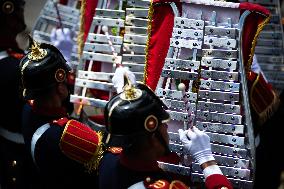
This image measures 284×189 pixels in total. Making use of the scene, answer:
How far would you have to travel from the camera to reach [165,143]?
331 cm

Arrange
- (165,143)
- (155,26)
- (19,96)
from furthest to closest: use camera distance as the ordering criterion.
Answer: (19,96), (155,26), (165,143)

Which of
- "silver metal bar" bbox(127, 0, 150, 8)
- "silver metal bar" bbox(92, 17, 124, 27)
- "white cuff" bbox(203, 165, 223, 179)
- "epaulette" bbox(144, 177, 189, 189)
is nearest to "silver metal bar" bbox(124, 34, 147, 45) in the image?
"silver metal bar" bbox(92, 17, 124, 27)

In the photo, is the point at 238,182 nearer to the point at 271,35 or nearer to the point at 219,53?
the point at 219,53

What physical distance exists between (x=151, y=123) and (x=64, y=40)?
3510 mm

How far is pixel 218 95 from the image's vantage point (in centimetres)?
406

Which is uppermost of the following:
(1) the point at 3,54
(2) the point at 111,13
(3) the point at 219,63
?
(2) the point at 111,13

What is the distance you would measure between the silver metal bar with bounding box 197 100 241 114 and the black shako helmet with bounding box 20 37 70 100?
945mm

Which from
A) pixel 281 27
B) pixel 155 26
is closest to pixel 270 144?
pixel 281 27

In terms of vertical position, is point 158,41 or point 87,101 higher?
point 158,41

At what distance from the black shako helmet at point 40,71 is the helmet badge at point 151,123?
3.67ft

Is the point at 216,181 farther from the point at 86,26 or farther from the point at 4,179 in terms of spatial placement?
the point at 86,26

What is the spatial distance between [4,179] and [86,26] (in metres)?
1.58

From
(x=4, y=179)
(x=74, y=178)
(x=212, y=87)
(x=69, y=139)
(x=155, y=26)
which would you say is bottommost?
(x=4, y=179)

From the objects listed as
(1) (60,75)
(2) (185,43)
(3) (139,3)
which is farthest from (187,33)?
(3) (139,3)
